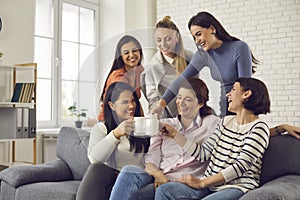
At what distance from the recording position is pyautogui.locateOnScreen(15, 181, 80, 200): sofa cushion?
2.81 meters

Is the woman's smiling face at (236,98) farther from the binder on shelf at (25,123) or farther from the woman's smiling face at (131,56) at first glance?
the binder on shelf at (25,123)

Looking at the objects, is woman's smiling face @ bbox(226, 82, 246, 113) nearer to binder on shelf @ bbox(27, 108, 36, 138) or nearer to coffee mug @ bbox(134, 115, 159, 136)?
coffee mug @ bbox(134, 115, 159, 136)

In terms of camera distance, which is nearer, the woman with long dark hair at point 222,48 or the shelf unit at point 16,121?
the woman with long dark hair at point 222,48

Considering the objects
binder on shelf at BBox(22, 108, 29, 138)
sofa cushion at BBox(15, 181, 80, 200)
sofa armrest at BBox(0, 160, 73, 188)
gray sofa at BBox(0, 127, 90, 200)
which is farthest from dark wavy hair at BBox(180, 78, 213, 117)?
binder on shelf at BBox(22, 108, 29, 138)

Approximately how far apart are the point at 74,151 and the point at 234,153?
142 cm

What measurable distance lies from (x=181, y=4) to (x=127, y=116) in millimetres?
4221

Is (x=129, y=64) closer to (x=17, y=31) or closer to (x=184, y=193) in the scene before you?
(x=184, y=193)

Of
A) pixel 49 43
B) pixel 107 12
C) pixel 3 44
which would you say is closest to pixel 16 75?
pixel 3 44

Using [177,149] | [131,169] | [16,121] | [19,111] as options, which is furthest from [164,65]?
[19,111]

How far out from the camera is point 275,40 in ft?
16.9

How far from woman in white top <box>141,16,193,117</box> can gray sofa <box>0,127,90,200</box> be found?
0.96 m

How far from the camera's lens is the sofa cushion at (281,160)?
2.38 metres

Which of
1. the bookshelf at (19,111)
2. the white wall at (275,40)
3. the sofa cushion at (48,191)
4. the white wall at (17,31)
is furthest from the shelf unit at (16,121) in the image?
the white wall at (275,40)

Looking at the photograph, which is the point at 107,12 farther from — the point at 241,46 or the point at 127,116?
the point at 127,116
